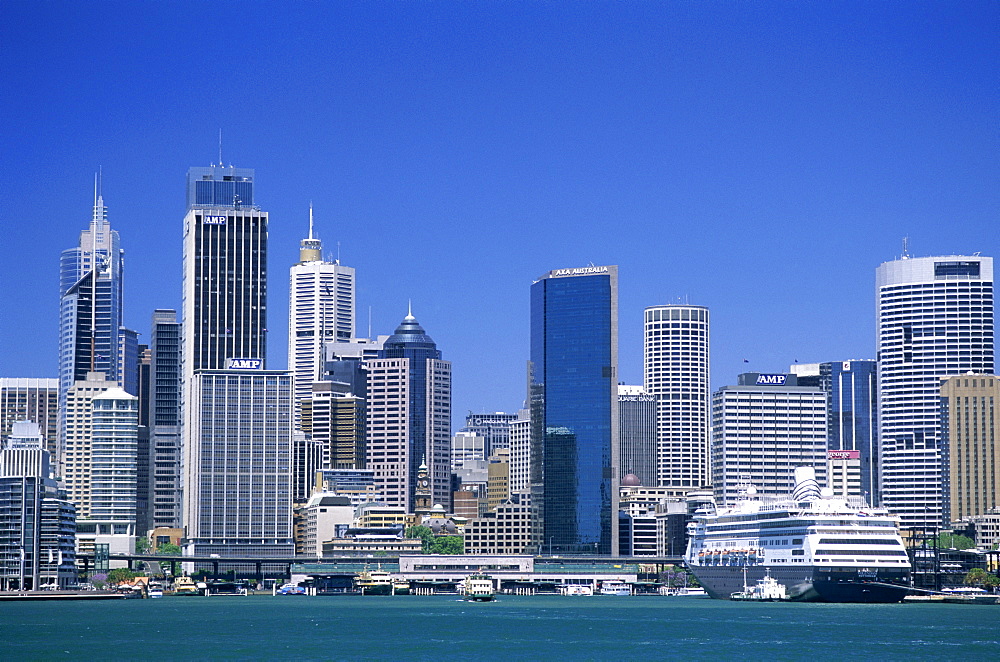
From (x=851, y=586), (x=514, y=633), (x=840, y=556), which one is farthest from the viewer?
(x=840, y=556)

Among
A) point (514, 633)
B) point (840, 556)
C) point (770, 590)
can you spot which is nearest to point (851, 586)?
point (840, 556)

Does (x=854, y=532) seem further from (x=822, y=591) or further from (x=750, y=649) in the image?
(x=750, y=649)

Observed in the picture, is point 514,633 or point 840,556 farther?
point 840,556

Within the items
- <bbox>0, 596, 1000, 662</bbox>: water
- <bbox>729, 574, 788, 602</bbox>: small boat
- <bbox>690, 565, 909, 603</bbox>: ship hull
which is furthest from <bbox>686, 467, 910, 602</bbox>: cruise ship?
<bbox>0, 596, 1000, 662</bbox>: water

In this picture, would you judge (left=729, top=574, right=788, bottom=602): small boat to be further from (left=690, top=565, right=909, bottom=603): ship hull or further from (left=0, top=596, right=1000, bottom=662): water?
(left=0, top=596, right=1000, bottom=662): water

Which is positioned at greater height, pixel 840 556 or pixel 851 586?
pixel 840 556

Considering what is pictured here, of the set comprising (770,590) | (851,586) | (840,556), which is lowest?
(770,590)

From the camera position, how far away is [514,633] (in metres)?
142

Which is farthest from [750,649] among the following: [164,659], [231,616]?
[231,616]

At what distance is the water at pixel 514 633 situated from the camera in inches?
4609

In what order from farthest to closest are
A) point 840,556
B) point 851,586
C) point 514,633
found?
point 840,556, point 851,586, point 514,633

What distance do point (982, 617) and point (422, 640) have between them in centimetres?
6022

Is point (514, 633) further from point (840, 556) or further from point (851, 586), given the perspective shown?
point (851, 586)

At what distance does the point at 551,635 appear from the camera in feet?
455
